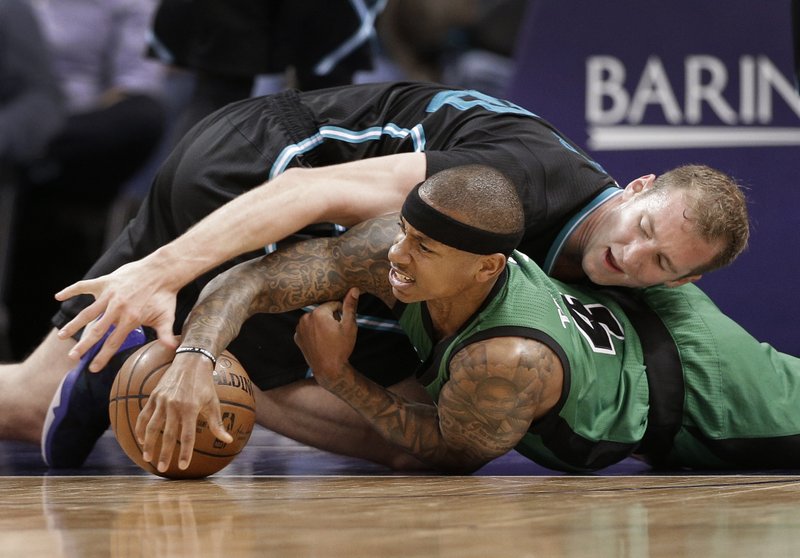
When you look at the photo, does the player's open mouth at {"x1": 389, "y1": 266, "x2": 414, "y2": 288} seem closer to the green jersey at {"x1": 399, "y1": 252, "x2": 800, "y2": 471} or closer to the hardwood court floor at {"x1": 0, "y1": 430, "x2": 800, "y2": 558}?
the green jersey at {"x1": 399, "y1": 252, "x2": 800, "y2": 471}

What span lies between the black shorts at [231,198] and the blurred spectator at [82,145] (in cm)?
258

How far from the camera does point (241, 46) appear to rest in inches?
192

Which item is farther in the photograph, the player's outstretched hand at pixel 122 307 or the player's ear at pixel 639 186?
the player's ear at pixel 639 186

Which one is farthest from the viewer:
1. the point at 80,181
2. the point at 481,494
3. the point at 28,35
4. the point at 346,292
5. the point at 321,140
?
the point at 80,181

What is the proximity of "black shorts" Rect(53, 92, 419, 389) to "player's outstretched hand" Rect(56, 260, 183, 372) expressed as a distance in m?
0.53

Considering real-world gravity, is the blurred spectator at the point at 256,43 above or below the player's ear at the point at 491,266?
below

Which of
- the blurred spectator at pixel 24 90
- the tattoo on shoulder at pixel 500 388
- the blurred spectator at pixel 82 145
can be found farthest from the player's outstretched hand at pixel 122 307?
the blurred spectator at pixel 82 145

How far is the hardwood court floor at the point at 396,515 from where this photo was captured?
6.11 feet

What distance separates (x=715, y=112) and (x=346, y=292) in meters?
2.41

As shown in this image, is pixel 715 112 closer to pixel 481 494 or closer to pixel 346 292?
pixel 346 292

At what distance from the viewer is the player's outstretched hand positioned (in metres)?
2.83

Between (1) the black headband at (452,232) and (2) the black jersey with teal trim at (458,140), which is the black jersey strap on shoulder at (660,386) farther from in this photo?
(1) the black headband at (452,232)

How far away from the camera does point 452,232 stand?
9.13 feet

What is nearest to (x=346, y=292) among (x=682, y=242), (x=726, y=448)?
(x=682, y=242)
